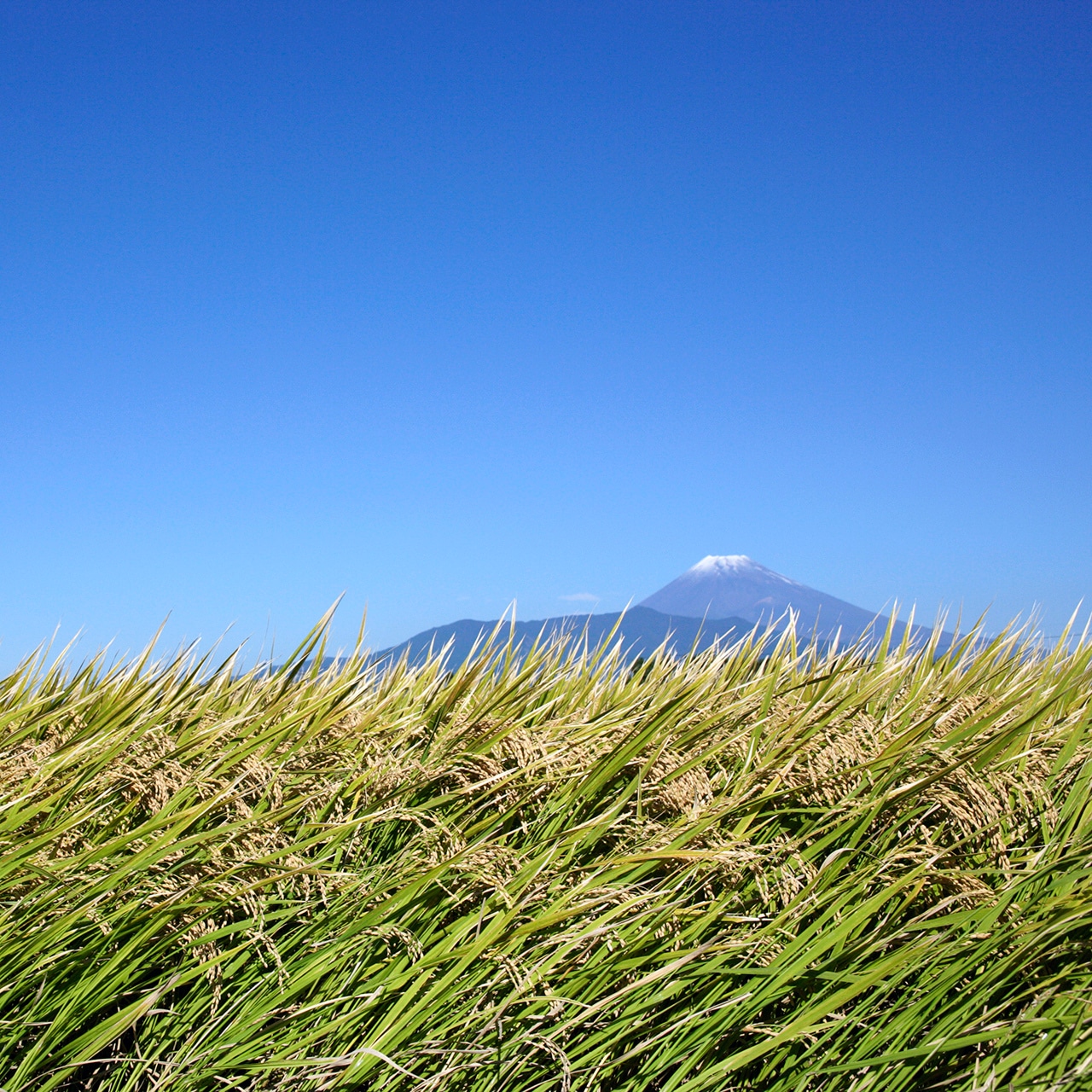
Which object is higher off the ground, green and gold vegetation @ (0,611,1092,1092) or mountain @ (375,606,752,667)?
mountain @ (375,606,752,667)

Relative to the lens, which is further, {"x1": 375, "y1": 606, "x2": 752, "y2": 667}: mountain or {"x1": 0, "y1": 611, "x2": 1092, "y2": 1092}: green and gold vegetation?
{"x1": 375, "y1": 606, "x2": 752, "y2": 667}: mountain

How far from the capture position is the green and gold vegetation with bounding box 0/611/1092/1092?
105 inches

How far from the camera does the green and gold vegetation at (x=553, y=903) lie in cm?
267

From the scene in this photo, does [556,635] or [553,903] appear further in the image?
[556,635]

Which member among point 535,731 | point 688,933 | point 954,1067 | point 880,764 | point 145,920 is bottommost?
point 954,1067

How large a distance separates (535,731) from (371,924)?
107 centimetres

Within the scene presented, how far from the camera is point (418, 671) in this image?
4.67 m

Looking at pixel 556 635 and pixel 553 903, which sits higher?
pixel 556 635

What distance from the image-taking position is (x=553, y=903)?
2.88 metres

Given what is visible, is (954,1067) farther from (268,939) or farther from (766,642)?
(766,642)

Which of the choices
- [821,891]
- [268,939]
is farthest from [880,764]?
[268,939]

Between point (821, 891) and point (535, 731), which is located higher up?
point (535, 731)

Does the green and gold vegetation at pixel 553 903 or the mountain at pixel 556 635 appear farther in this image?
the mountain at pixel 556 635

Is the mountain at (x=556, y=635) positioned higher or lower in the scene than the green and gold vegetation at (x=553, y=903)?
higher
